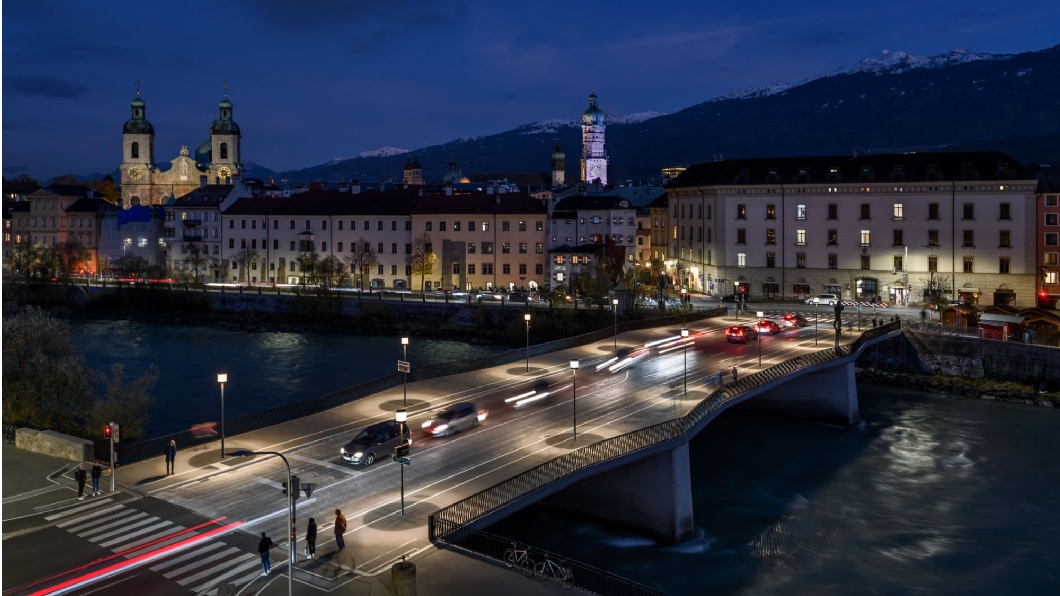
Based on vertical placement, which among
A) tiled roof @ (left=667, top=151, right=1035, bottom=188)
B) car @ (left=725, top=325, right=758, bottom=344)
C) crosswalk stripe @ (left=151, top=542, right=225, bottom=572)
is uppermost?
tiled roof @ (left=667, top=151, right=1035, bottom=188)

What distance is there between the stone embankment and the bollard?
4101cm

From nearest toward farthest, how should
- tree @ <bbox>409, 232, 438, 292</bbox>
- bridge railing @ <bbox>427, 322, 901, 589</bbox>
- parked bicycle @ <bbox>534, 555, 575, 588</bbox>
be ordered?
parked bicycle @ <bbox>534, 555, 575, 588</bbox>, bridge railing @ <bbox>427, 322, 901, 589</bbox>, tree @ <bbox>409, 232, 438, 292</bbox>

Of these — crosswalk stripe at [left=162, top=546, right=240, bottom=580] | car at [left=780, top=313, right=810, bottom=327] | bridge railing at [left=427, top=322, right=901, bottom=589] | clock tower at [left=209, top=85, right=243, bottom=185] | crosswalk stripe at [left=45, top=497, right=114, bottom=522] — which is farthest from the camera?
clock tower at [left=209, top=85, right=243, bottom=185]

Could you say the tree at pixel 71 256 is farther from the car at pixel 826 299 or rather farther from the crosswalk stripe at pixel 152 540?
the crosswalk stripe at pixel 152 540

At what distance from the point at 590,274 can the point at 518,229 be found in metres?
14.4

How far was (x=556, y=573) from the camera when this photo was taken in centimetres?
1858

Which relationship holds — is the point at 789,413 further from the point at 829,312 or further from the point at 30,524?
the point at 30,524

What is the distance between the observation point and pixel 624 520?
2698 centimetres

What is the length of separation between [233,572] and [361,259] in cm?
7322

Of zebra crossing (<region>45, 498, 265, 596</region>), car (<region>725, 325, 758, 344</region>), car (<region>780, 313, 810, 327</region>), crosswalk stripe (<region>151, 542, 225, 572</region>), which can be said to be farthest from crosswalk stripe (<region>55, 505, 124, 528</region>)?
car (<region>780, 313, 810, 327</region>)

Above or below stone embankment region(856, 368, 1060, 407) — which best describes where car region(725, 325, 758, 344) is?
above

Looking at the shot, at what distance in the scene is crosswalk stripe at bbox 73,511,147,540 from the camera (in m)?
20.9

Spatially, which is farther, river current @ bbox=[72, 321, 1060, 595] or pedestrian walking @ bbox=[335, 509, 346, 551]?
river current @ bbox=[72, 321, 1060, 595]

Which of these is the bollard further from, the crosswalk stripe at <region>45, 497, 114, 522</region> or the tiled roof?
the tiled roof
